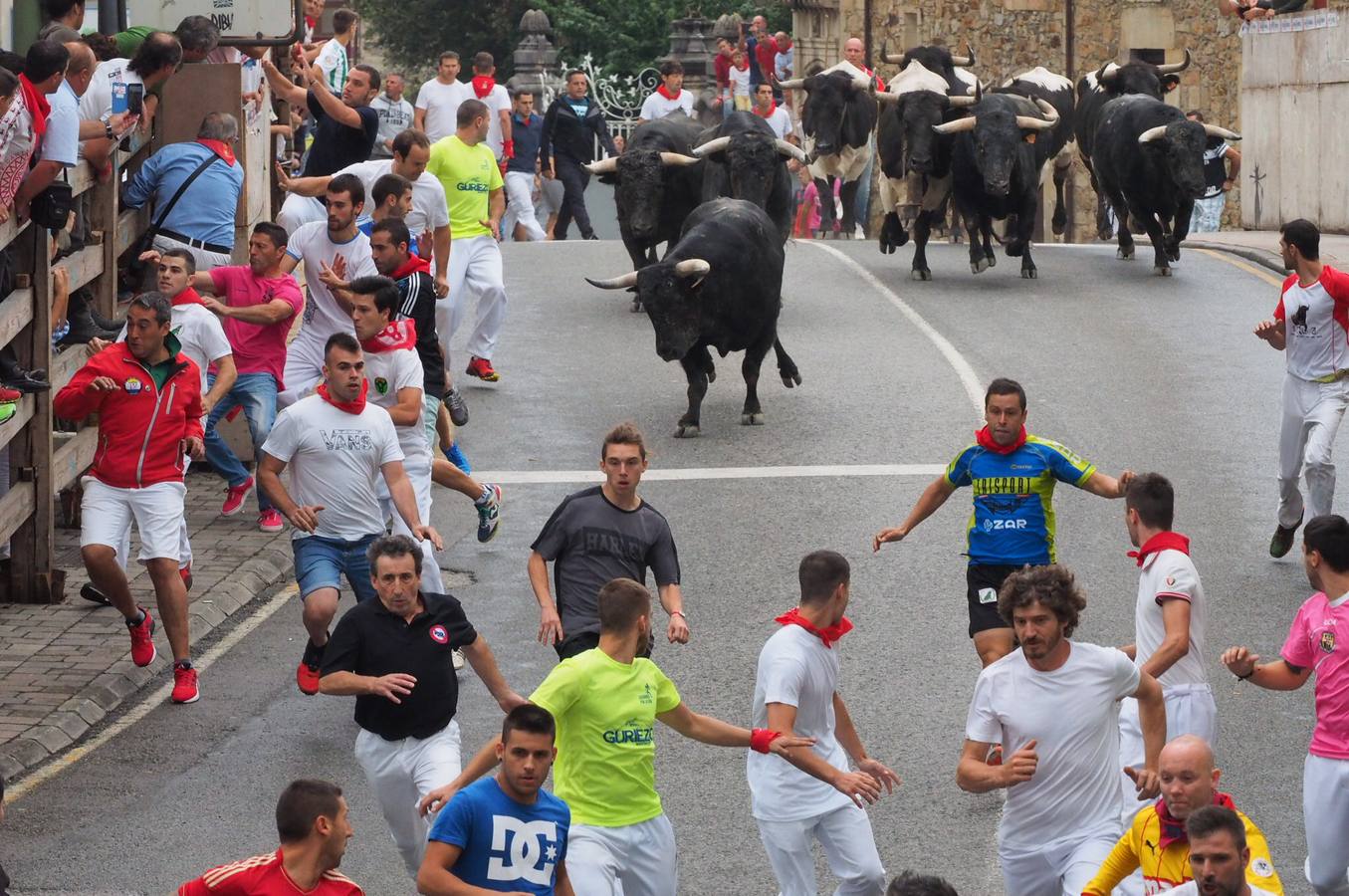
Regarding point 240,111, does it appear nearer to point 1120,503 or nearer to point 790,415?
point 790,415

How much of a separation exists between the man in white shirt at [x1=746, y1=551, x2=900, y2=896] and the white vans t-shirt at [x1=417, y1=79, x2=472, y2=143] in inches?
621

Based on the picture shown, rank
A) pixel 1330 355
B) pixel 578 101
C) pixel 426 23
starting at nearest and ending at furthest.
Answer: pixel 1330 355 → pixel 578 101 → pixel 426 23

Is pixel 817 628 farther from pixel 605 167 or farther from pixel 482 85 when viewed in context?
pixel 482 85

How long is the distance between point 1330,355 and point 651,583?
425cm

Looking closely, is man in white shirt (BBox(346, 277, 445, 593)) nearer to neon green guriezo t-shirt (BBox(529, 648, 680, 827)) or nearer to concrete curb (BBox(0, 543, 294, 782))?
concrete curb (BBox(0, 543, 294, 782))

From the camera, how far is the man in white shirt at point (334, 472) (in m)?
10.3

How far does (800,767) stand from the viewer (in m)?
7.62

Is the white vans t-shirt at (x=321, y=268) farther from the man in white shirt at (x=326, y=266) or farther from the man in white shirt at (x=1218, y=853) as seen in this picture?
the man in white shirt at (x=1218, y=853)

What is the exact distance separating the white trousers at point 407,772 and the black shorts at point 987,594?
302cm

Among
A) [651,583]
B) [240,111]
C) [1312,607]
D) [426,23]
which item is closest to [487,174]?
[240,111]

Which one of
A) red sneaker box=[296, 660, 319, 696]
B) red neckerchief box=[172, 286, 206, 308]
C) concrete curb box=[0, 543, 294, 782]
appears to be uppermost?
red neckerchief box=[172, 286, 206, 308]

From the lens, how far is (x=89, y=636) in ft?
39.9

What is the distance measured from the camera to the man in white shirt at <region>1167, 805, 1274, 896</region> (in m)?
6.05

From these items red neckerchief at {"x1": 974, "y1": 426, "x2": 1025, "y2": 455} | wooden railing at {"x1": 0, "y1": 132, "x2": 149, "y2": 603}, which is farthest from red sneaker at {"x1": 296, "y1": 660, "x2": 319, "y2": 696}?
red neckerchief at {"x1": 974, "y1": 426, "x2": 1025, "y2": 455}
